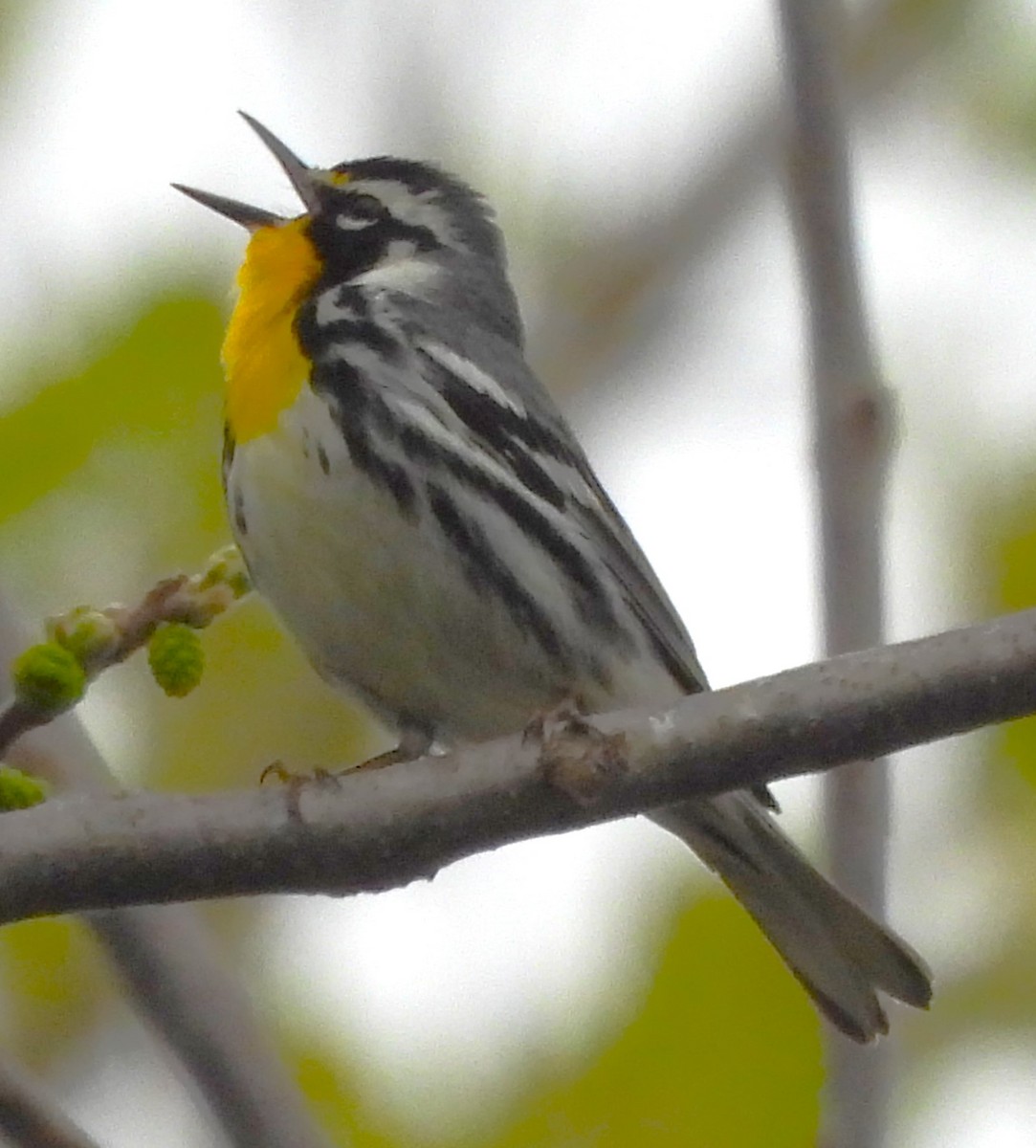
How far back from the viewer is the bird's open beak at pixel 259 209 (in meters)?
3.56

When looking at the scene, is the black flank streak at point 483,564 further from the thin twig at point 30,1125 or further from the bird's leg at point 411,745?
the thin twig at point 30,1125

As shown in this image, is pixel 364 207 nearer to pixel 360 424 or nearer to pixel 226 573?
pixel 360 424

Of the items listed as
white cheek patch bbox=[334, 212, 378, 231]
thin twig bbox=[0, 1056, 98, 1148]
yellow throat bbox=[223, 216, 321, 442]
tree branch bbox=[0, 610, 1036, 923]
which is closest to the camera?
thin twig bbox=[0, 1056, 98, 1148]

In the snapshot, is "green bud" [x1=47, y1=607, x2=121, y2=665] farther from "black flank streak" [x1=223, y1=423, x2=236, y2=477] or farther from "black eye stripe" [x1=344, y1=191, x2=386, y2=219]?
"black eye stripe" [x1=344, y1=191, x2=386, y2=219]

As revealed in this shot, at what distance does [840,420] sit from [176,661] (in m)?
0.82

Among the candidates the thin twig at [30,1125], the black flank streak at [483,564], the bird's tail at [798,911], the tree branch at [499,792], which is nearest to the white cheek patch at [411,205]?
the black flank streak at [483,564]

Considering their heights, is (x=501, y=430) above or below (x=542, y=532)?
above

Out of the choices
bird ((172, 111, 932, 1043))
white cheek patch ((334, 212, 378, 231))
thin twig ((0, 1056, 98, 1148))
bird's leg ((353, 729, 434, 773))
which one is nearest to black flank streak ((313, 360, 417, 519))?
bird ((172, 111, 932, 1043))

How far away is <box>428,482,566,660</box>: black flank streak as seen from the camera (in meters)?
3.02

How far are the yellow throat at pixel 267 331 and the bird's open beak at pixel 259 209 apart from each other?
0.03 meters

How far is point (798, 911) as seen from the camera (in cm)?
318

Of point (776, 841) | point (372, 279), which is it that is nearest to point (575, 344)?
point (372, 279)

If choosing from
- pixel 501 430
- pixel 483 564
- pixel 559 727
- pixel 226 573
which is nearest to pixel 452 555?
pixel 483 564

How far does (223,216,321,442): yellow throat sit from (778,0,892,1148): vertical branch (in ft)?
3.95
